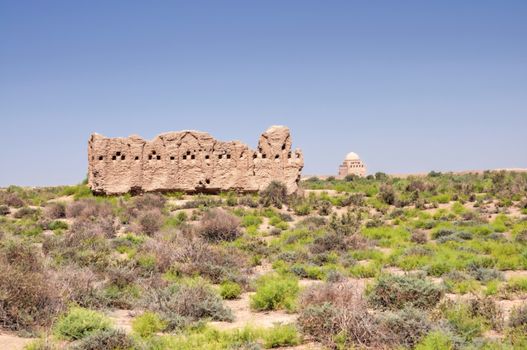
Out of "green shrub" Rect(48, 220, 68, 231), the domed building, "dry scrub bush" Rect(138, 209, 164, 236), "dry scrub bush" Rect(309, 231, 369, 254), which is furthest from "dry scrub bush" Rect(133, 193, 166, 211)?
the domed building

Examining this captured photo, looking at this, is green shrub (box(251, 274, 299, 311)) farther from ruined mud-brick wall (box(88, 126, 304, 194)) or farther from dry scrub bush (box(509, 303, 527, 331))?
ruined mud-brick wall (box(88, 126, 304, 194))

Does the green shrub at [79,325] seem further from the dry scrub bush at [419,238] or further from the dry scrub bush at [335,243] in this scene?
the dry scrub bush at [419,238]

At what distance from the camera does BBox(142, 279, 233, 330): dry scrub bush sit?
8219 mm

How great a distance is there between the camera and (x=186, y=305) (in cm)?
862

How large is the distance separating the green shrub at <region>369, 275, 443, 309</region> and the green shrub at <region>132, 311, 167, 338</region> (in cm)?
331

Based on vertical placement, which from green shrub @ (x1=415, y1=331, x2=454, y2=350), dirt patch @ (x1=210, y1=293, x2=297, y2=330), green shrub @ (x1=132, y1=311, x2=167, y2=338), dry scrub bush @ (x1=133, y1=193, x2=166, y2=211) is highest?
dry scrub bush @ (x1=133, y1=193, x2=166, y2=211)

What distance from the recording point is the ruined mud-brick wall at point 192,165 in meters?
26.9

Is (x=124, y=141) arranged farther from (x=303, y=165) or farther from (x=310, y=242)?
(x=310, y=242)

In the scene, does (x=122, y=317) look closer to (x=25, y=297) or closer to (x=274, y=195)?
(x=25, y=297)

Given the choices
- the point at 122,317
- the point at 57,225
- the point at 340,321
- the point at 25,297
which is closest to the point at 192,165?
the point at 57,225

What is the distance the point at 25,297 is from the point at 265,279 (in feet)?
16.4

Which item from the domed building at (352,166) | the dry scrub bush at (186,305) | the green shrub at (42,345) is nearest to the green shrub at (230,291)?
the dry scrub bush at (186,305)

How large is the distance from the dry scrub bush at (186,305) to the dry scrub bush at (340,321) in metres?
1.42

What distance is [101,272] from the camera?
11227 mm
